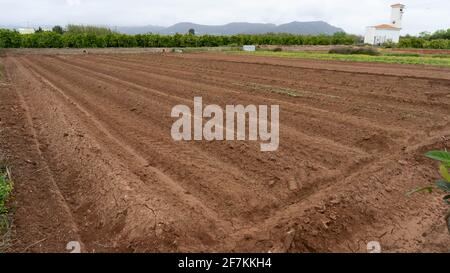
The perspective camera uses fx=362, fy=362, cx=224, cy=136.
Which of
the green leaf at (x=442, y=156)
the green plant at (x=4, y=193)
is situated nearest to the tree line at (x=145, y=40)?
the green plant at (x=4, y=193)

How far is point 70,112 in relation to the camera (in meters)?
9.33

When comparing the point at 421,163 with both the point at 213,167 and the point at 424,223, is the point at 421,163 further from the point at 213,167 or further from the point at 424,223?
the point at 213,167

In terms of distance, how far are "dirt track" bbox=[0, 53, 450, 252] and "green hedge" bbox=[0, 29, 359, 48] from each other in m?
32.1

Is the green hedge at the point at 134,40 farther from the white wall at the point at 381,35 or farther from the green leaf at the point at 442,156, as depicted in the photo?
→ the green leaf at the point at 442,156

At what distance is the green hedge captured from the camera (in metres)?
37.3

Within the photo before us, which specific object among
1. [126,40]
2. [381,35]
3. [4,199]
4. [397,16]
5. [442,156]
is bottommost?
[4,199]

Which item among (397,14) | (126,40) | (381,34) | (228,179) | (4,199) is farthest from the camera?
(397,14)

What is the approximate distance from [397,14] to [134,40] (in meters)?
58.1

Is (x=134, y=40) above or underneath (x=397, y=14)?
underneath

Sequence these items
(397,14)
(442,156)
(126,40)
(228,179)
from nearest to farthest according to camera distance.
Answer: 1. (442,156)
2. (228,179)
3. (126,40)
4. (397,14)

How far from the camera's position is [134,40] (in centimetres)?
4491

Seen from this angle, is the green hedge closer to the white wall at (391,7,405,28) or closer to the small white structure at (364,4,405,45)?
the small white structure at (364,4,405,45)

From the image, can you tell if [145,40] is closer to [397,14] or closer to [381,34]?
[381,34]

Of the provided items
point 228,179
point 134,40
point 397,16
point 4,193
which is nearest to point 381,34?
point 397,16
